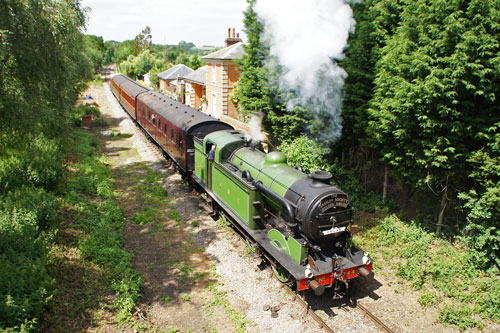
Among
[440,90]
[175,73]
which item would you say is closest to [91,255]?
[440,90]

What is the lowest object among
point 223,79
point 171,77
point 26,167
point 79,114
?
point 26,167

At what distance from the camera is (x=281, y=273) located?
8.48 metres

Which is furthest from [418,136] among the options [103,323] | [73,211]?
[73,211]

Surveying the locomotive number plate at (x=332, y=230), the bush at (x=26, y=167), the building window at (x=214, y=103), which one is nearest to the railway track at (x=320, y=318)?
the locomotive number plate at (x=332, y=230)

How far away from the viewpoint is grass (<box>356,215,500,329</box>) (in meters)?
7.82

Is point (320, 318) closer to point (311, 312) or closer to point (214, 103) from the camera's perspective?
point (311, 312)

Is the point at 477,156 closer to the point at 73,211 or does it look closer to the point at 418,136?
the point at 418,136

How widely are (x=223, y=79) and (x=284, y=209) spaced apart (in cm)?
1942

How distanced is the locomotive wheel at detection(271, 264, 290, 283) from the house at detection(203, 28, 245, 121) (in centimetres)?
1680

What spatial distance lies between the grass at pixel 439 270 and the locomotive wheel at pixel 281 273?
117 inches

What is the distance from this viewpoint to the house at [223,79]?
1008 inches

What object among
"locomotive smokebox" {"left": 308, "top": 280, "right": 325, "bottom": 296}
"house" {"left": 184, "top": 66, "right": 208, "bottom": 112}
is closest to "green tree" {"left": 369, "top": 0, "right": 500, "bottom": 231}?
"locomotive smokebox" {"left": 308, "top": 280, "right": 325, "bottom": 296}

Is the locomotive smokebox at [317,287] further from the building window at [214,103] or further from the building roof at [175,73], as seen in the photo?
the building roof at [175,73]

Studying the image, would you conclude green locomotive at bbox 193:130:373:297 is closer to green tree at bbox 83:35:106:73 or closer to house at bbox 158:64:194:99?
green tree at bbox 83:35:106:73
